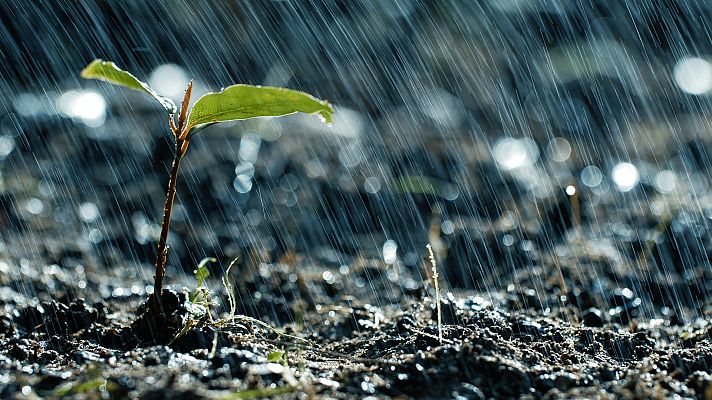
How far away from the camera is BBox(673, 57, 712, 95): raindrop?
561cm

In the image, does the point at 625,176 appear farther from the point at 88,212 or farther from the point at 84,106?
the point at 84,106

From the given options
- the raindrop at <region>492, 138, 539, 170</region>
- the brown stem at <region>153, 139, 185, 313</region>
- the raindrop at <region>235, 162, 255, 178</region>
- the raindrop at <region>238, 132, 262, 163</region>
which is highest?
the raindrop at <region>238, 132, 262, 163</region>

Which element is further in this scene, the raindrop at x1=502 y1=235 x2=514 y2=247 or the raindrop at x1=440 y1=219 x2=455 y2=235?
the raindrop at x1=440 y1=219 x2=455 y2=235

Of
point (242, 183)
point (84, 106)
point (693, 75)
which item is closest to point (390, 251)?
point (242, 183)

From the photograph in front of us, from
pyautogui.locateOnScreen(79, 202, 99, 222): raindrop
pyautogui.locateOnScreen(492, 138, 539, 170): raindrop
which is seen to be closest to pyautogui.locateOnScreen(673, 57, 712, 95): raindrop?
pyautogui.locateOnScreen(492, 138, 539, 170): raindrop

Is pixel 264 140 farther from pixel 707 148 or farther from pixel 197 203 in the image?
pixel 707 148

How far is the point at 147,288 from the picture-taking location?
2584mm

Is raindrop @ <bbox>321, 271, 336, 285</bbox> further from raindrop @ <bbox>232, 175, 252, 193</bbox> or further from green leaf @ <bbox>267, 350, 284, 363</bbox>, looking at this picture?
green leaf @ <bbox>267, 350, 284, 363</bbox>

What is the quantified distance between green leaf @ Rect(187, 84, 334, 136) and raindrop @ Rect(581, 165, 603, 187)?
280 cm

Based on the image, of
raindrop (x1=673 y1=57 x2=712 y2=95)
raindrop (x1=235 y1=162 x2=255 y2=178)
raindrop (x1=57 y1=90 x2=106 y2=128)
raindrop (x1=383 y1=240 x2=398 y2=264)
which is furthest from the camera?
raindrop (x1=673 y1=57 x2=712 y2=95)

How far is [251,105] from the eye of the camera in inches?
59.8

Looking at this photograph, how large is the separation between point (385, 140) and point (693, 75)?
281cm

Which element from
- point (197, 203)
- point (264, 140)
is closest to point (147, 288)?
point (197, 203)

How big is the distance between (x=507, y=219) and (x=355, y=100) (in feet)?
7.37
